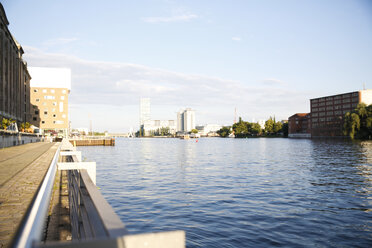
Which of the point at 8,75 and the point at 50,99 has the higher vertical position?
the point at 50,99

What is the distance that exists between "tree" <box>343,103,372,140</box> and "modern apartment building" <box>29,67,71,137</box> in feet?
370

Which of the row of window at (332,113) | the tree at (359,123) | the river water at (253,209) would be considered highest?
the row of window at (332,113)

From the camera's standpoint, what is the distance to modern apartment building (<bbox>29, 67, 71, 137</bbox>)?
132m

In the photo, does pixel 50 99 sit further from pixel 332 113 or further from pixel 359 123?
pixel 332 113

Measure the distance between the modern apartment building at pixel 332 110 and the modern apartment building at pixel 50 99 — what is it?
135590mm

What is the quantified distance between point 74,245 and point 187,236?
1098cm

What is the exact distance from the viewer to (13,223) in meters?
7.37

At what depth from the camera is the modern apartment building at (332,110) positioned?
160500 millimetres

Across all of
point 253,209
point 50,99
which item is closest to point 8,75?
point 50,99

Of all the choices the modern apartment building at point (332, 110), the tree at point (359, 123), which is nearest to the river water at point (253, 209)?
the tree at point (359, 123)

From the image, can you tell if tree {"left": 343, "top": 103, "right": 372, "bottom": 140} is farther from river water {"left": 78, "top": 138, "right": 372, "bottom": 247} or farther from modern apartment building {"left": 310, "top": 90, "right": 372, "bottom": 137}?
river water {"left": 78, "top": 138, "right": 372, "bottom": 247}

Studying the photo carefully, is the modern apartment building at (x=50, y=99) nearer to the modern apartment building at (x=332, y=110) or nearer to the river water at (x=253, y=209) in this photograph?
the river water at (x=253, y=209)

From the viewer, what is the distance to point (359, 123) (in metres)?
110

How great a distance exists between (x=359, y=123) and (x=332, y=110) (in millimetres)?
73514
